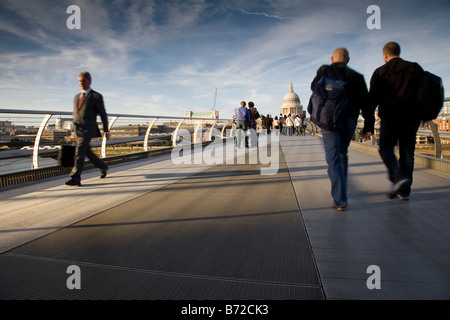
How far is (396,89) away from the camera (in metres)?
3.16

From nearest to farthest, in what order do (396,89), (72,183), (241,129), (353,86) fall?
1. (353,86)
2. (396,89)
3. (72,183)
4. (241,129)

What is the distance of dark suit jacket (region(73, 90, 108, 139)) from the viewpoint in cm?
430

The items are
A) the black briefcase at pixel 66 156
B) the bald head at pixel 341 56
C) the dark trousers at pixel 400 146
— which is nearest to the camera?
the bald head at pixel 341 56

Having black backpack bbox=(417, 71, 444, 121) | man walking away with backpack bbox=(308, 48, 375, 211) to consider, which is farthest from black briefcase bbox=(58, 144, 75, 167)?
black backpack bbox=(417, 71, 444, 121)

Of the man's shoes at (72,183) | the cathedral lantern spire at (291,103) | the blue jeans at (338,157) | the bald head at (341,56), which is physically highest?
the cathedral lantern spire at (291,103)

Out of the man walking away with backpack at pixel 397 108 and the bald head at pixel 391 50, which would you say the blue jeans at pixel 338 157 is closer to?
the man walking away with backpack at pixel 397 108

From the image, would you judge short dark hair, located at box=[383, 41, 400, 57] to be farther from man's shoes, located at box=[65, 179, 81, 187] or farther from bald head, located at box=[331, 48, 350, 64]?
man's shoes, located at box=[65, 179, 81, 187]

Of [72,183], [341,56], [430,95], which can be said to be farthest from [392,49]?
[72,183]

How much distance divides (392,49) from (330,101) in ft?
3.69

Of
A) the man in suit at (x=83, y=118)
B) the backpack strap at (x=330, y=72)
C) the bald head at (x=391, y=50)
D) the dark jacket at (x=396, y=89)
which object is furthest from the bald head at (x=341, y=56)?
the man in suit at (x=83, y=118)

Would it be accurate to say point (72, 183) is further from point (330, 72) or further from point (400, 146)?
point (400, 146)

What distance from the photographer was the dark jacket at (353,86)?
285cm

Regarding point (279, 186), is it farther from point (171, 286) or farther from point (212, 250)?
point (171, 286)

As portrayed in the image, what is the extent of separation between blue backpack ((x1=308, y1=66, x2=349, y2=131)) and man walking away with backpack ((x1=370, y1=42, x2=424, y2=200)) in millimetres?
459
